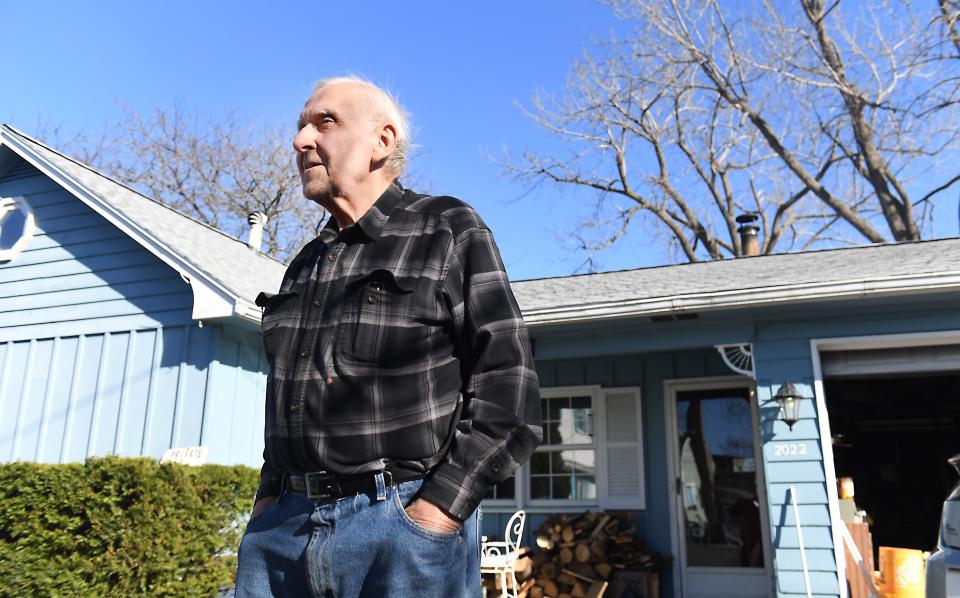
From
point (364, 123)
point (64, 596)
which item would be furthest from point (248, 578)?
point (64, 596)

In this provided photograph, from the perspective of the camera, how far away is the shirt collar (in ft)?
5.31

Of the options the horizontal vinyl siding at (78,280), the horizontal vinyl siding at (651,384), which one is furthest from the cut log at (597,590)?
the horizontal vinyl siding at (78,280)

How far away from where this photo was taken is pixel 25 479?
5.20m

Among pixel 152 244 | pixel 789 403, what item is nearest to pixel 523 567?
pixel 789 403

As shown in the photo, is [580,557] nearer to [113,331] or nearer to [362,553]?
[113,331]

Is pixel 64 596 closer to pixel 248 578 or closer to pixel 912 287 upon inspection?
pixel 248 578

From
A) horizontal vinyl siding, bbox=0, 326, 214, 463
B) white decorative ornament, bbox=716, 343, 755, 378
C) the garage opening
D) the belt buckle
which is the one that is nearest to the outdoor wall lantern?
white decorative ornament, bbox=716, 343, 755, 378

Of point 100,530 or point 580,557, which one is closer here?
point 100,530

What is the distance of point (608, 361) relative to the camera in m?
8.20

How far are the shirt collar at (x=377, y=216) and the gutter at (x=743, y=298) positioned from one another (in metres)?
4.71

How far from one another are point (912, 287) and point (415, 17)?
1187 cm

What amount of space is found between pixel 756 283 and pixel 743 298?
0.34 metres

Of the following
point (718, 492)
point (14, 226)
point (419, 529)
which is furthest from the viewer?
point (14, 226)

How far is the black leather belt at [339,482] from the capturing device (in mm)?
1363
